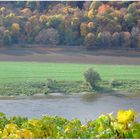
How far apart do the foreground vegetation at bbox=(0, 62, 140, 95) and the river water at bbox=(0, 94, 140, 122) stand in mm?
45

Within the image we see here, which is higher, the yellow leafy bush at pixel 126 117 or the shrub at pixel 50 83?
the yellow leafy bush at pixel 126 117

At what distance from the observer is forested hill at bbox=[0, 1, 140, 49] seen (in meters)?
2.09

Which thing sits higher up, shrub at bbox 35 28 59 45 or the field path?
shrub at bbox 35 28 59 45

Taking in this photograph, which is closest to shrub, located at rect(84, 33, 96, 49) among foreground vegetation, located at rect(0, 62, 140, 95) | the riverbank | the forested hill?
the forested hill

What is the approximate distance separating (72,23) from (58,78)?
0.97 ft

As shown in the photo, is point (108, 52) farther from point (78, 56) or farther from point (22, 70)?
point (22, 70)

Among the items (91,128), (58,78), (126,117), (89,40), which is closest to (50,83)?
(58,78)

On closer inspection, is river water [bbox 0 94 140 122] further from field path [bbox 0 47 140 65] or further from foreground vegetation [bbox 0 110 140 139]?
foreground vegetation [bbox 0 110 140 139]

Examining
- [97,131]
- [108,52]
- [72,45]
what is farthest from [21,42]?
[97,131]

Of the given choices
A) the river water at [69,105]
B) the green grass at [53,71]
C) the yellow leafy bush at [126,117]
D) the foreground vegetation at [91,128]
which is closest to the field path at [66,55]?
the green grass at [53,71]

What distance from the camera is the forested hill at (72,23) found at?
209 centimetres

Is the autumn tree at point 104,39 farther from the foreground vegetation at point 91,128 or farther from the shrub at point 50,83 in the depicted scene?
the foreground vegetation at point 91,128

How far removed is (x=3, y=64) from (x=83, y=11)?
1.60 ft

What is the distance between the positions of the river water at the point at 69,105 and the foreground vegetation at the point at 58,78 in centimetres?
5
